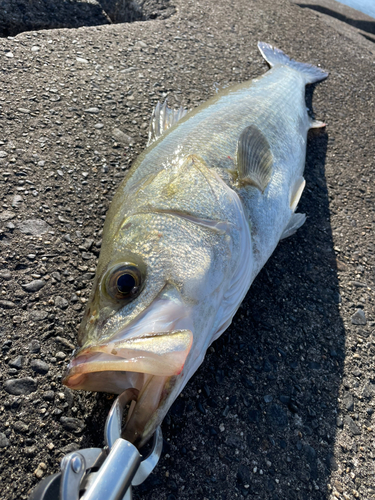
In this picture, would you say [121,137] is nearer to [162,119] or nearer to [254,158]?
[162,119]

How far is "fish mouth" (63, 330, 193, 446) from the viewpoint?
1198 millimetres

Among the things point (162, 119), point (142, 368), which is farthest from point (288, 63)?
point (142, 368)

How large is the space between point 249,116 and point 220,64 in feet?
6.43

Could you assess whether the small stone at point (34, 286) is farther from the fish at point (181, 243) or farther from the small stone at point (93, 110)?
the small stone at point (93, 110)

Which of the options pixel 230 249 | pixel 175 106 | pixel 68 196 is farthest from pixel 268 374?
pixel 175 106

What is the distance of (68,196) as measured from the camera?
95.5 inches

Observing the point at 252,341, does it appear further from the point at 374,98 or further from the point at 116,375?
the point at 374,98

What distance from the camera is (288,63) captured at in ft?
14.0

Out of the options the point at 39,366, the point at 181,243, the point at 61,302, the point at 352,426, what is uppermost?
the point at 181,243

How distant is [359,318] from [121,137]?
235 centimetres

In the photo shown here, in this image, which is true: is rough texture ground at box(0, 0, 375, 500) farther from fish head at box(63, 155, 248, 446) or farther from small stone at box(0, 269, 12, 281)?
fish head at box(63, 155, 248, 446)

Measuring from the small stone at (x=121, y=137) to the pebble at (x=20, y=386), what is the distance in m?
2.04

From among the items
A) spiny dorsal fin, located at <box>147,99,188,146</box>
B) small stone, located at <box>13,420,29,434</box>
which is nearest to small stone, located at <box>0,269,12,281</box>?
small stone, located at <box>13,420,29,434</box>

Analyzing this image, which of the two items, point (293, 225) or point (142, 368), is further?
point (293, 225)
